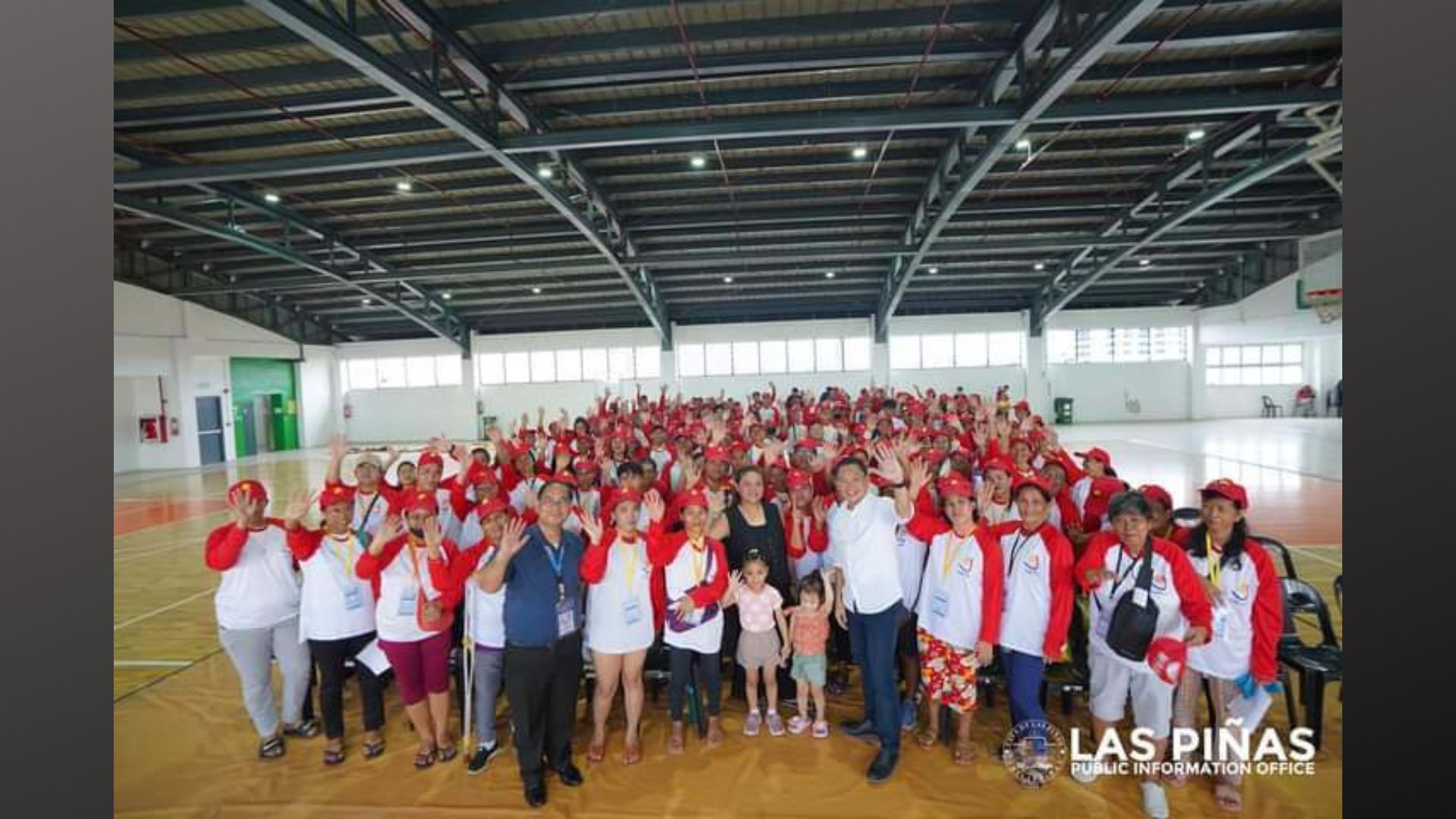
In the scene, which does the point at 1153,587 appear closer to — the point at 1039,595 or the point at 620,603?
the point at 1039,595

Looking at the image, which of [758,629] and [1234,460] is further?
[1234,460]

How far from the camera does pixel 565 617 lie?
11.0 feet

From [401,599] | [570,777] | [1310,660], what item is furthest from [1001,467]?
[401,599]

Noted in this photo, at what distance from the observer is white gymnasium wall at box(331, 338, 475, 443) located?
2552cm

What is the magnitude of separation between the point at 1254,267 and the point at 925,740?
82.0 ft

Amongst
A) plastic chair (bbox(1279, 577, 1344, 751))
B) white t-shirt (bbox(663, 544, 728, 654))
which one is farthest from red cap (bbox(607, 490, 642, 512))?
plastic chair (bbox(1279, 577, 1344, 751))

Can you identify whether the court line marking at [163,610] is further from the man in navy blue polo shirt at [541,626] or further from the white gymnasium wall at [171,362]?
the white gymnasium wall at [171,362]

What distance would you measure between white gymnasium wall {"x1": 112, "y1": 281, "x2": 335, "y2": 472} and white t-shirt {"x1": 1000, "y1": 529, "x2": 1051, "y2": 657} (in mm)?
22326

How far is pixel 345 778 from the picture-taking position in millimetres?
3686

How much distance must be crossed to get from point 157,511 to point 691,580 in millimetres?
14427

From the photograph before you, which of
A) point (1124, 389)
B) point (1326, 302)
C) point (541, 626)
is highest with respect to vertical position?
point (1326, 302)

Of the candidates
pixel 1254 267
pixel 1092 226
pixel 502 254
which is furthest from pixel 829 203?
pixel 1254 267

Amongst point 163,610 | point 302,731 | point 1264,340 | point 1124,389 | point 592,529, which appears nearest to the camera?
point 592,529
